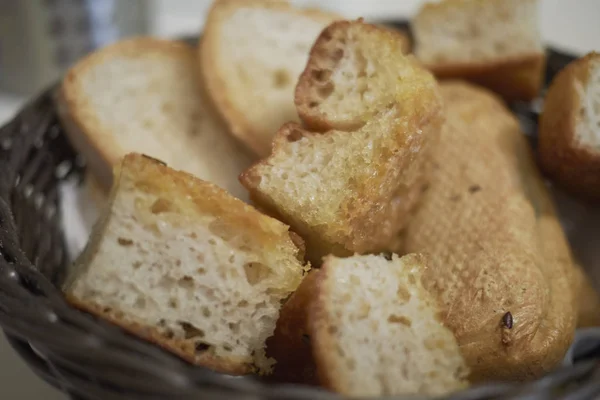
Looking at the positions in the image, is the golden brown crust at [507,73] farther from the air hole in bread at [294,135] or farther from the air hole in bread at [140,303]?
the air hole in bread at [140,303]

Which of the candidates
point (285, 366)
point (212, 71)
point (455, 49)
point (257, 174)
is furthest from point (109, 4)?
point (285, 366)

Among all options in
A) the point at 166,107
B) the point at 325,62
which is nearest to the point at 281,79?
the point at 166,107

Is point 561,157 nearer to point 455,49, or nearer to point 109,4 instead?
point 455,49

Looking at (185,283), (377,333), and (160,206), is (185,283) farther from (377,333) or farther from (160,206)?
(377,333)

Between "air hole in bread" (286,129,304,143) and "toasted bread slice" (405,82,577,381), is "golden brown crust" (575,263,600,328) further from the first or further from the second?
"air hole in bread" (286,129,304,143)

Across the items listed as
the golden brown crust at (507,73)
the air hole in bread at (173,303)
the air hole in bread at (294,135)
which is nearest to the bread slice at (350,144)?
the air hole in bread at (294,135)

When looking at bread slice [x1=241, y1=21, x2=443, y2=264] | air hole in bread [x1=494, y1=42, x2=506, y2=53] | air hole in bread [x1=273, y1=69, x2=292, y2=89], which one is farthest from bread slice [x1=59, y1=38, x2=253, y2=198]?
air hole in bread [x1=494, y1=42, x2=506, y2=53]
